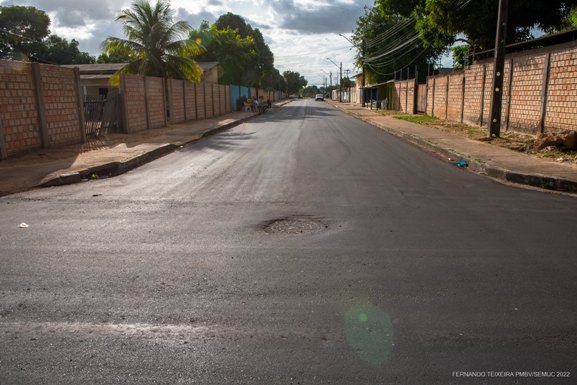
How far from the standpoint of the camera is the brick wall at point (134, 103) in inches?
757

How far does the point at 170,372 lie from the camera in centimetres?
296

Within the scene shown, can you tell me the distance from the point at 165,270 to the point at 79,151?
10.3 meters

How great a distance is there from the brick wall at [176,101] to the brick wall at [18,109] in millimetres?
12379

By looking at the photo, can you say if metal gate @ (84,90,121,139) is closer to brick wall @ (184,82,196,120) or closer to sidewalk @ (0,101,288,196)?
sidewalk @ (0,101,288,196)

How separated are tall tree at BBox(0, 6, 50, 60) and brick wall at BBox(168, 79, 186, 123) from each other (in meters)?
34.7

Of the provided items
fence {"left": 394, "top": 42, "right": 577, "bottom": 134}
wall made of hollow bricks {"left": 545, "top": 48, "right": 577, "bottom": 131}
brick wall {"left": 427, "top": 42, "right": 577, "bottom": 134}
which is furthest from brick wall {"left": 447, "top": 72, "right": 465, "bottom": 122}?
wall made of hollow bricks {"left": 545, "top": 48, "right": 577, "bottom": 131}

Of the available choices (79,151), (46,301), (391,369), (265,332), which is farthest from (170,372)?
(79,151)

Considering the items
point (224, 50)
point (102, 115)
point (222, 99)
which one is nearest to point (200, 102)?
point (222, 99)

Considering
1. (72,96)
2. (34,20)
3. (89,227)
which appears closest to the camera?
(89,227)

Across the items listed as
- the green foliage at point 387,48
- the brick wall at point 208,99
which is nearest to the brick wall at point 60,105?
the brick wall at point 208,99

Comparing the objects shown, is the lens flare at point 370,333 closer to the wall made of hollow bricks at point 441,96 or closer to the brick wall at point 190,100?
the wall made of hollow bricks at point 441,96

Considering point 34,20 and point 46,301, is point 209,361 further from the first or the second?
point 34,20

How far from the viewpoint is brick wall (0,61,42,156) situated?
11.9 m

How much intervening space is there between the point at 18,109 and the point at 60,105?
215cm
